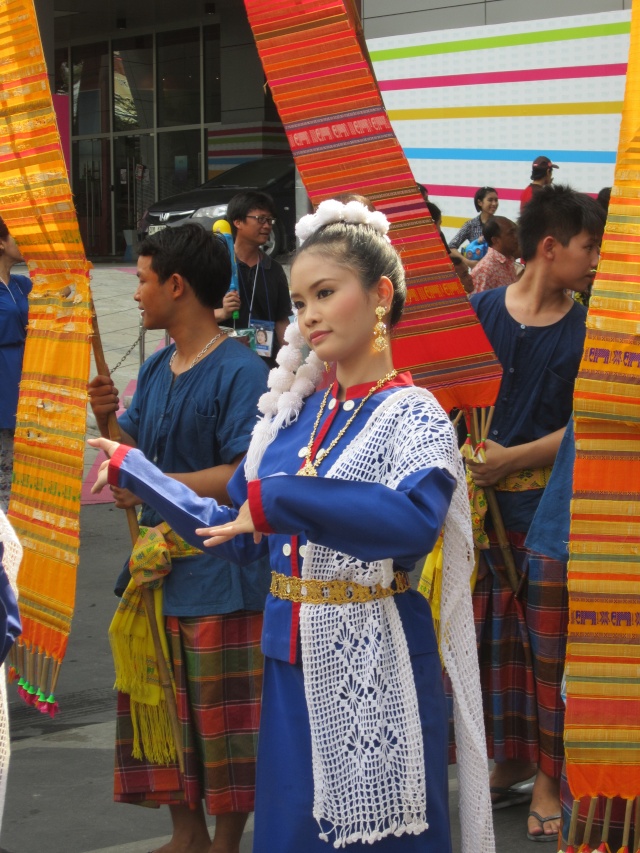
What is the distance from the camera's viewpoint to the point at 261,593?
313 cm

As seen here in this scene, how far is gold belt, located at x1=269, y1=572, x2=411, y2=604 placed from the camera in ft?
7.09

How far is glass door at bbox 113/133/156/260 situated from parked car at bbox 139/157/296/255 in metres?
5.30

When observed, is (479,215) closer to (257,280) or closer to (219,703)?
(257,280)

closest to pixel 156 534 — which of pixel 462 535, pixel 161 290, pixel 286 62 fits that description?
pixel 161 290

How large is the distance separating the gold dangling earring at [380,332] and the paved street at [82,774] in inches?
37.1

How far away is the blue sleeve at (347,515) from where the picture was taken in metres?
1.90

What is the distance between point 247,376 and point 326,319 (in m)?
0.98

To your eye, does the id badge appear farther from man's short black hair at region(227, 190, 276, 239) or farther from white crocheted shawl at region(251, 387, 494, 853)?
white crocheted shawl at region(251, 387, 494, 853)

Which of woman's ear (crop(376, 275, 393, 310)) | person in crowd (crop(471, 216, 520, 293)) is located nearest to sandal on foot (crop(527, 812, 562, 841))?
woman's ear (crop(376, 275, 393, 310))

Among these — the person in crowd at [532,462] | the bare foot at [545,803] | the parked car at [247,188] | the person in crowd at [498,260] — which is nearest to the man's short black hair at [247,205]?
the person in crowd at [498,260]

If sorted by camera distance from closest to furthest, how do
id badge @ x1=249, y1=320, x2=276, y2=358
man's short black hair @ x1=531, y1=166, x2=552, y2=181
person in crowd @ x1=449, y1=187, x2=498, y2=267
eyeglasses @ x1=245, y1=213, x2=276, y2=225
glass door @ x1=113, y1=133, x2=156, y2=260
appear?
1. eyeglasses @ x1=245, y1=213, x2=276, y2=225
2. id badge @ x1=249, y1=320, x2=276, y2=358
3. man's short black hair @ x1=531, y1=166, x2=552, y2=181
4. person in crowd @ x1=449, y1=187, x2=498, y2=267
5. glass door @ x1=113, y1=133, x2=156, y2=260

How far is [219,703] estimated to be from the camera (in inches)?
124

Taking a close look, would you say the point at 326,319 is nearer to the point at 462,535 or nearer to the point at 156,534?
the point at 462,535

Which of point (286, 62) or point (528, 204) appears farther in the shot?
point (528, 204)
